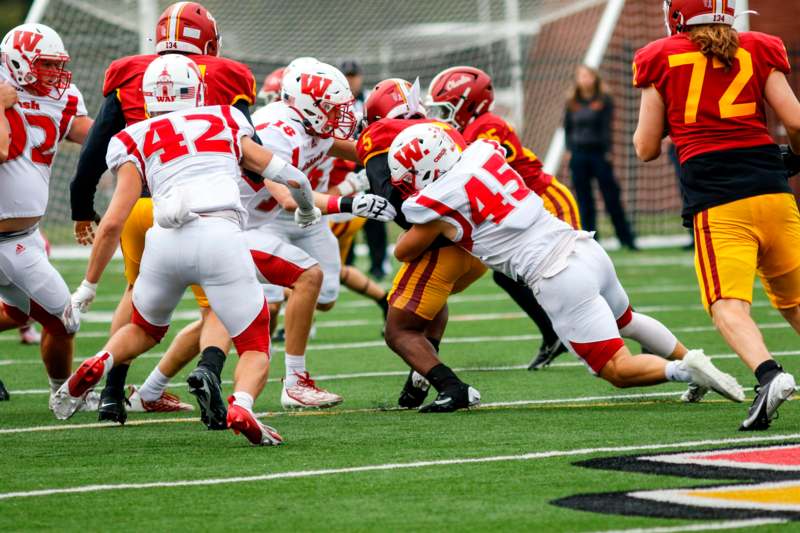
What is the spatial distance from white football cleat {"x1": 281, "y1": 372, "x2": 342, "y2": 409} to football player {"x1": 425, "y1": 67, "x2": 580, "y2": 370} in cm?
141

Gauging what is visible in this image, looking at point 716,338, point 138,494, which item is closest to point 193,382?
point 138,494

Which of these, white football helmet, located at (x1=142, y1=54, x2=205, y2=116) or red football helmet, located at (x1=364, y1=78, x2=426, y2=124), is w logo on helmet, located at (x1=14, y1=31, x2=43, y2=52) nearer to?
white football helmet, located at (x1=142, y1=54, x2=205, y2=116)

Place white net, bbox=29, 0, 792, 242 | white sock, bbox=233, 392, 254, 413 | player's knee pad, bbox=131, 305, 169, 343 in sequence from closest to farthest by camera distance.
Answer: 1. white sock, bbox=233, 392, 254, 413
2. player's knee pad, bbox=131, 305, 169, 343
3. white net, bbox=29, 0, 792, 242

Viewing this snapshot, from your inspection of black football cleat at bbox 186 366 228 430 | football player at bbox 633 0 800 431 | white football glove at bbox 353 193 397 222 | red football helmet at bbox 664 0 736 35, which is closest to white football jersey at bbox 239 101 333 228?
white football glove at bbox 353 193 397 222

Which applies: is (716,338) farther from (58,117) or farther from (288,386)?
(58,117)

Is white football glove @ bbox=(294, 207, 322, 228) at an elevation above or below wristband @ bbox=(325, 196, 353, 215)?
above

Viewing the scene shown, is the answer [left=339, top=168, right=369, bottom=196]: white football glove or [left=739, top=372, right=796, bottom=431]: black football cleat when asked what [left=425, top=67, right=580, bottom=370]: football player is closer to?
[left=339, top=168, right=369, bottom=196]: white football glove

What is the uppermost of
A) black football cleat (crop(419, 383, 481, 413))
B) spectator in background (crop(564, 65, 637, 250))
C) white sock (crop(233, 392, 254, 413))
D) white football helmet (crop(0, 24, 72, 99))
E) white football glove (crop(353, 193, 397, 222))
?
white football helmet (crop(0, 24, 72, 99))

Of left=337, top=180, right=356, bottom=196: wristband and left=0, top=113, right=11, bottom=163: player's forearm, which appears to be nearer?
left=0, top=113, right=11, bottom=163: player's forearm

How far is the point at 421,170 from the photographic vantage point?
6508 millimetres

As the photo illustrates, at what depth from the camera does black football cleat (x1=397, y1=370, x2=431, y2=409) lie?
7.11 m

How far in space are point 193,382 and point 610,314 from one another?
1882 mm

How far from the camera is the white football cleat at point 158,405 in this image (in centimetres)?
717

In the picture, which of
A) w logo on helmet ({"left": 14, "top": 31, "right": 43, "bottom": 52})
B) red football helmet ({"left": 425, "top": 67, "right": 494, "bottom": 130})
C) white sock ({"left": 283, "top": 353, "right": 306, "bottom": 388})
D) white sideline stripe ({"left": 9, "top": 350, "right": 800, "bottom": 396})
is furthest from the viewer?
white sideline stripe ({"left": 9, "top": 350, "right": 800, "bottom": 396})
